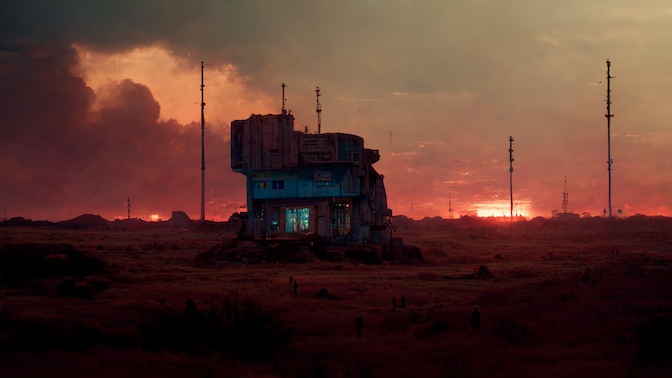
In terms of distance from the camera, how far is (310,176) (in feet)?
150

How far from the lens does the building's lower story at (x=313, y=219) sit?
1790 inches

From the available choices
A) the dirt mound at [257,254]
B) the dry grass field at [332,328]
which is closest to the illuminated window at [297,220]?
the dirt mound at [257,254]

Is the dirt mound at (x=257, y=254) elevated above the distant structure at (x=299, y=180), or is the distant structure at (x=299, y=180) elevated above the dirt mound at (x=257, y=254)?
the distant structure at (x=299, y=180)

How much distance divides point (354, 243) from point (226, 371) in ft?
112

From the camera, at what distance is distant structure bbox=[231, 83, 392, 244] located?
44219mm

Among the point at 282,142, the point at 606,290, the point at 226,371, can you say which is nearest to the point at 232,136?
the point at 282,142

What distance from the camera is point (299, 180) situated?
45812 millimetres

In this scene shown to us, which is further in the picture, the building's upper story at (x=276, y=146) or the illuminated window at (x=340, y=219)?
the illuminated window at (x=340, y=219)

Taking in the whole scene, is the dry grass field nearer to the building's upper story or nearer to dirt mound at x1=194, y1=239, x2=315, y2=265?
dirt mound at x1=194, y1=239, x2=315, y2=265

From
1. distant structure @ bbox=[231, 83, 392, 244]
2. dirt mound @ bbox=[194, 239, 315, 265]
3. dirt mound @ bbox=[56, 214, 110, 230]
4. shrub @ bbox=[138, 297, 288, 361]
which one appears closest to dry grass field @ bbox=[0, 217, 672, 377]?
shrub @ bbox=[138, 297, 288, 361]

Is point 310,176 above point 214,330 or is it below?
above

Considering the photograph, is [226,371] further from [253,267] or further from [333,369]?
[253,267]

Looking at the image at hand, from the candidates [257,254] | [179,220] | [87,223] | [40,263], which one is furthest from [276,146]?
[179,220]

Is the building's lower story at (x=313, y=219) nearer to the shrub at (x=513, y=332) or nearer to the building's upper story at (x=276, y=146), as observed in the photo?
the building's upper story at (x=276, y=146)
